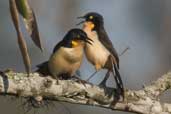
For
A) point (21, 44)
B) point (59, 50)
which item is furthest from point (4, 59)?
point (21, 44)

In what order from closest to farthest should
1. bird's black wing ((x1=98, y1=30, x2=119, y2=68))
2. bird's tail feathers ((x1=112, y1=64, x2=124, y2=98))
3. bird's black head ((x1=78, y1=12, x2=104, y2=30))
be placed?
1. bird's tail feathers ((x1=112, y1=64, x2=124, y2=98))
2. bird's black wing ((x1=98, y1=30, x2=119, y2=68))
3. bird's black head ((x1=78, y1=12, x2=104, y2=30))

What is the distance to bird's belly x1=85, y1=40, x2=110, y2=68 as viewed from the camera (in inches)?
108

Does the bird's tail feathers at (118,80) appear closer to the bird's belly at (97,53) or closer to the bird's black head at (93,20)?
the bird's belly at (97,53)

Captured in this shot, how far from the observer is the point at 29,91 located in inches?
98.3

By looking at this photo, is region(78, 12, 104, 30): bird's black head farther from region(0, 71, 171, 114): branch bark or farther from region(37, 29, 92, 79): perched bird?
region(0, 71, 171, 114): branch bark

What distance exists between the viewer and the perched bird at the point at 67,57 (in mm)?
2785

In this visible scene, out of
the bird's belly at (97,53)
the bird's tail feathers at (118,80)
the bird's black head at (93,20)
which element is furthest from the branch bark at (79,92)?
the bird's black head at (93,20)

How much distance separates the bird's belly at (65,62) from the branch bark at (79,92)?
6.7 inches

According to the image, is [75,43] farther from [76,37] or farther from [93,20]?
[93,20]

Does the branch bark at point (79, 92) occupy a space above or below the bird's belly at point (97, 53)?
below

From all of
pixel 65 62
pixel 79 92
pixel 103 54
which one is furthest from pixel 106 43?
pixel 79 92

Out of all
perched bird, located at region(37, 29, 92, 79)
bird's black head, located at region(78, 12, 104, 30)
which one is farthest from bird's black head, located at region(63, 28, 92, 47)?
bird's black head, located at region(78, 12, 104, 30)

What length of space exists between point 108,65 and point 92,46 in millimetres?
103

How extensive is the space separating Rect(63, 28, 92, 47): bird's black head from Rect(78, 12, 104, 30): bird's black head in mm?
121
